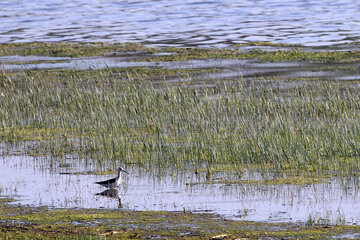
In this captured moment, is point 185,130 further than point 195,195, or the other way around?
point 185,130

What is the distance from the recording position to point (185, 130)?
547 inches

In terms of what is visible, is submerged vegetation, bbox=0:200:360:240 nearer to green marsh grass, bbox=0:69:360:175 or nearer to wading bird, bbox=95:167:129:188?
wading bird, bbox=95:167:129:188

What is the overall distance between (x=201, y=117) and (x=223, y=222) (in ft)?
20.3

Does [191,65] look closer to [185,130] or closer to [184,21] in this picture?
[185,130]

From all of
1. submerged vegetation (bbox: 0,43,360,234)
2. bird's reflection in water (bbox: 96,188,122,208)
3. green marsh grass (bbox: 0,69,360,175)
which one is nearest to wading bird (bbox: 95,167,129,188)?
bird's reflection in water (bbox: 96,188,122,208)

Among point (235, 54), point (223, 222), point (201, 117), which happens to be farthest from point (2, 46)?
point (223, 222)

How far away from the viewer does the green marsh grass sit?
41.0ft

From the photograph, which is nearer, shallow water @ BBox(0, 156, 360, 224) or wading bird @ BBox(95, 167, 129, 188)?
shallow water @ BBox(0, 156, 360, 224)

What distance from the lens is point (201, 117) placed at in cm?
1517

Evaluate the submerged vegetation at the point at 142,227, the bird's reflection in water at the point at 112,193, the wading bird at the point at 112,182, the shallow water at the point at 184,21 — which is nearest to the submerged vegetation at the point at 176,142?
the submerged vegetation at the point at 142,227

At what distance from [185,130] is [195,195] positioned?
3239 millimetres

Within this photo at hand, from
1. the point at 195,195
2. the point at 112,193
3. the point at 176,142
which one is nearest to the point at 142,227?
the point at 195,195

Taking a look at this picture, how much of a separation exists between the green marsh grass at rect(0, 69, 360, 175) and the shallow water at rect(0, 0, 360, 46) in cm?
1984

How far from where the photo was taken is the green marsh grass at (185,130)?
12.5 metres
